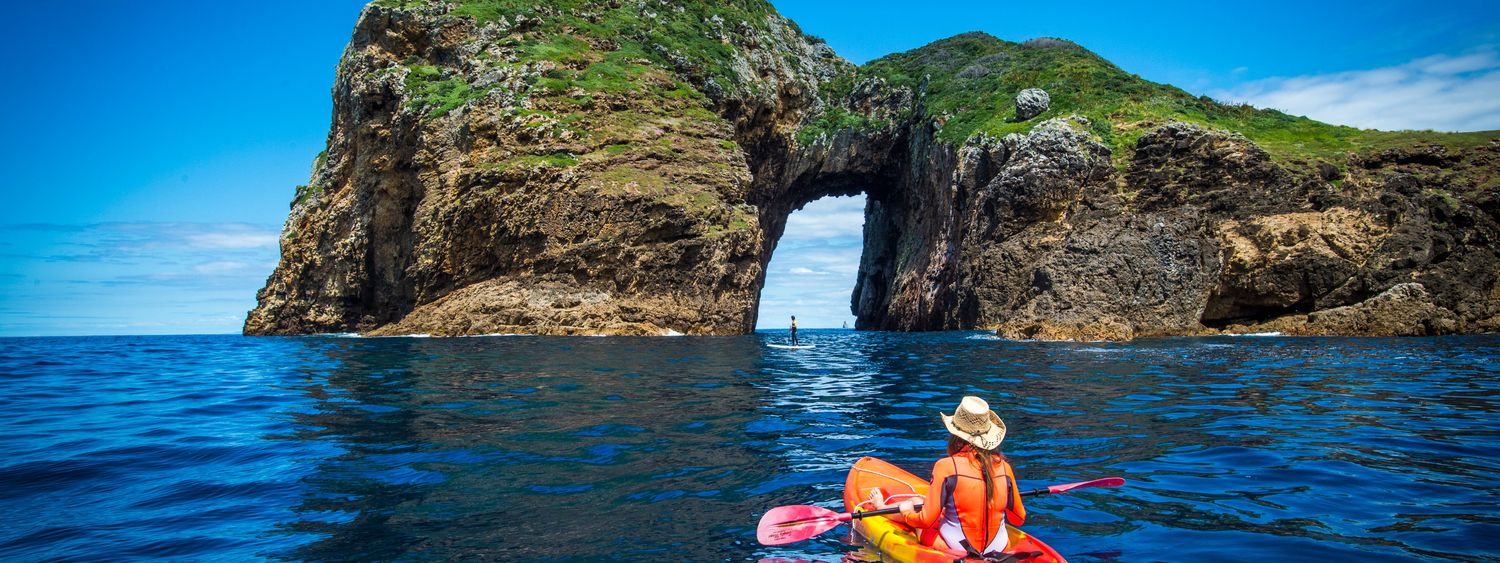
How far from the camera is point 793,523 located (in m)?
6.51

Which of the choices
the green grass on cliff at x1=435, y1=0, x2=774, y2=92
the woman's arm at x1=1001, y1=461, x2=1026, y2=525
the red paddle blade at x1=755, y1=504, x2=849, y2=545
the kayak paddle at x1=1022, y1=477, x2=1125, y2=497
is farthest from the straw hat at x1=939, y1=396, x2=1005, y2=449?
the green grass on cliff at x1=435, y1=0, x2=774, y2=92

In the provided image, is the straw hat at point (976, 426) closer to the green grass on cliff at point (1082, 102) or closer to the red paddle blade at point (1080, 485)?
the red paddle blade at point (1080, 485)

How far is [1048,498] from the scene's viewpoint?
7957 millimetres

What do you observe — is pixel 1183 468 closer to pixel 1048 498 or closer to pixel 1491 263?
pixel 1048 498

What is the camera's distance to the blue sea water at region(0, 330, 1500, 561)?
6.45 m

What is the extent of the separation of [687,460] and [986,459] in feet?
14.3

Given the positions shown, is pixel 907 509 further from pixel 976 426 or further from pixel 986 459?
pixel 976 426

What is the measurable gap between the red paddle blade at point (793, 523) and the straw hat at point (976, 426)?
1.31 metres

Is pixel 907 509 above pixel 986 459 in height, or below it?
below

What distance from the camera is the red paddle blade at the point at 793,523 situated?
631 centimetres

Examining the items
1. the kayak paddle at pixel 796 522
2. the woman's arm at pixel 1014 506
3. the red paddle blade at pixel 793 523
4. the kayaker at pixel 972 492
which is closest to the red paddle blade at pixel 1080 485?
the woman's arm at pixel 1014 506

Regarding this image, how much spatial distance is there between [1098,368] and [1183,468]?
11923 millimetres

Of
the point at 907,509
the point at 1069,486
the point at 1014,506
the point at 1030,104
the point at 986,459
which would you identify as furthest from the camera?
the point at 1030,104

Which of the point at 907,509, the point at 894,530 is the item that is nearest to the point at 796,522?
the point at 894,530
